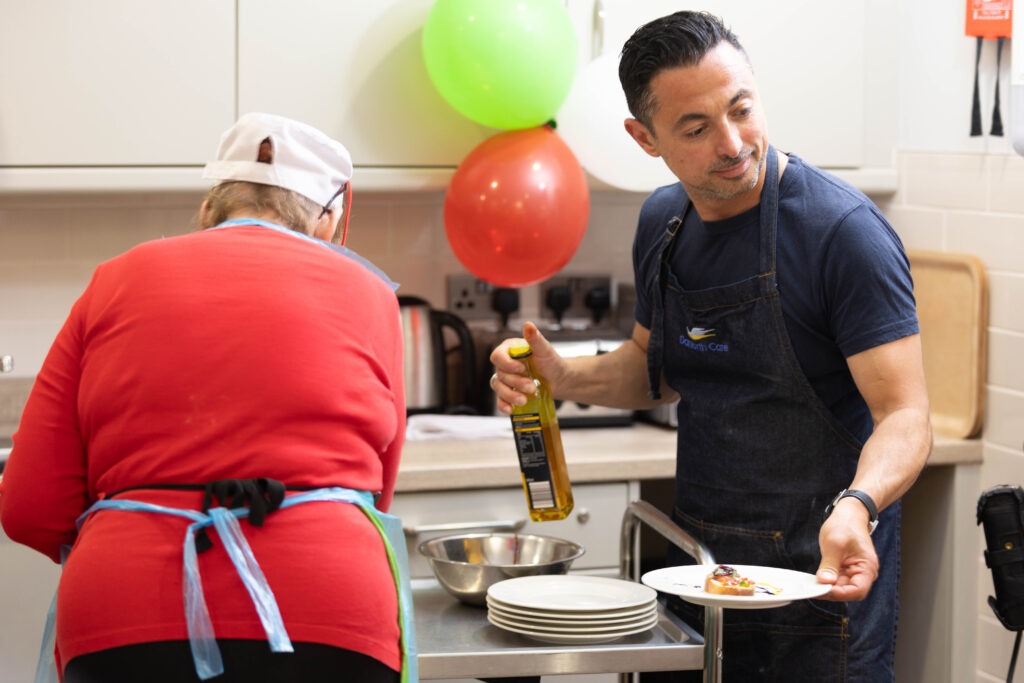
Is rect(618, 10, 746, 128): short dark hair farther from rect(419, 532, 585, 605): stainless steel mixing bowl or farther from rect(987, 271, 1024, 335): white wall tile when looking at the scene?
rect(987, 271, 1024, 335): white wall tile

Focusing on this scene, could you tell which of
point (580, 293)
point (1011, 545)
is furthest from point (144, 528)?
point (580, 293)

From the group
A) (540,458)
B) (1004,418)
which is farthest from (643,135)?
(1004,418)

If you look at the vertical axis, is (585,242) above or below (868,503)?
above

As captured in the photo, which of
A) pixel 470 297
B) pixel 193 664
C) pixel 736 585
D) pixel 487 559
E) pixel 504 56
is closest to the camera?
pixel 193 664

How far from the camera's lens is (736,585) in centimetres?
155

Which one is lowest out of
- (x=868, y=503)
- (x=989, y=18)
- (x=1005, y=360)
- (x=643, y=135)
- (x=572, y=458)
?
(x=572, y=458)

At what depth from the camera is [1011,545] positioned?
6.62ft

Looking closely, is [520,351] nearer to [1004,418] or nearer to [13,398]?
[1004,418]

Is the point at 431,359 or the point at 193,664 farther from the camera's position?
the point at 431,359

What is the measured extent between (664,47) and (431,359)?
49.6 inches

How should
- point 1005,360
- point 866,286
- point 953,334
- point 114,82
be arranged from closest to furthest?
1. point 866,286
2. point 114,82
3. point 1005,360
4. point 953,334

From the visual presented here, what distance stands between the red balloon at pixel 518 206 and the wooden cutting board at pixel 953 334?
799 millimetres

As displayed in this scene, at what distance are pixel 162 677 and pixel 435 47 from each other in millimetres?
1414

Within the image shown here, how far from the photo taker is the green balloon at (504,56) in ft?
7.86
